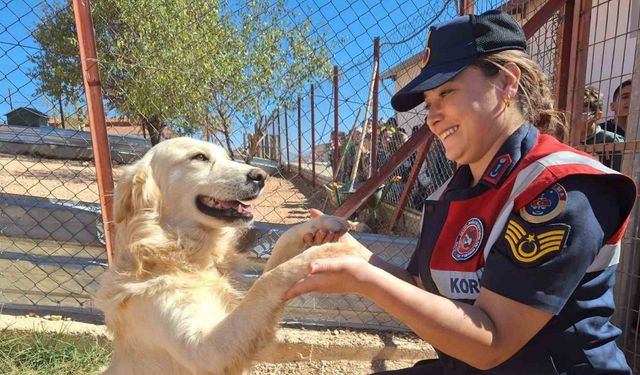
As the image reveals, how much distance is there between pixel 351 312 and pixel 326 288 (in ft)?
7.89

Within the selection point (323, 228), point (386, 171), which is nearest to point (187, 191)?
point (323, 228)

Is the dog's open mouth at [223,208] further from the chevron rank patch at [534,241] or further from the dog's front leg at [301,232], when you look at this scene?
the chevron rank patch at [534,241]

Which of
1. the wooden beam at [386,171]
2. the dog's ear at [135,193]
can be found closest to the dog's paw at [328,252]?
the dog's ear at [135,193]

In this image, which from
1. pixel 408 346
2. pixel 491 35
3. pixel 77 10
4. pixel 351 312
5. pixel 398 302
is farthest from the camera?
pixel 351 312

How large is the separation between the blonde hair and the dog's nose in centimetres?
125

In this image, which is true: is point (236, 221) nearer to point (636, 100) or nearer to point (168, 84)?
point (636, 100)

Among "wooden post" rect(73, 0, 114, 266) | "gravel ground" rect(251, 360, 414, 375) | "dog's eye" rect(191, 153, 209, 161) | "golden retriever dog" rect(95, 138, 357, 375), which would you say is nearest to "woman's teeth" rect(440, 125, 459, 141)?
"golden retriever dog" rect(95, 138, 357, 375)

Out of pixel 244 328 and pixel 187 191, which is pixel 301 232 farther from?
pixel 187 191

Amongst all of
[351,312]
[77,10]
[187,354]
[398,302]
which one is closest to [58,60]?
[77,10]

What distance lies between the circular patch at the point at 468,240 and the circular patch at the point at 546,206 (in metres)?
0.20

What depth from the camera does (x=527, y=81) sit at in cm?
150

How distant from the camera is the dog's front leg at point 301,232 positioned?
1910 mm

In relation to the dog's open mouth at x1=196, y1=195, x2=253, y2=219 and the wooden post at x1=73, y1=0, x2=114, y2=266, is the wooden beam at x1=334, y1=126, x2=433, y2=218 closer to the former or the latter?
the dog's open mouth at x1=196, y1=195, x2=253, y2=219

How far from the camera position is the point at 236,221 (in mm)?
2291
